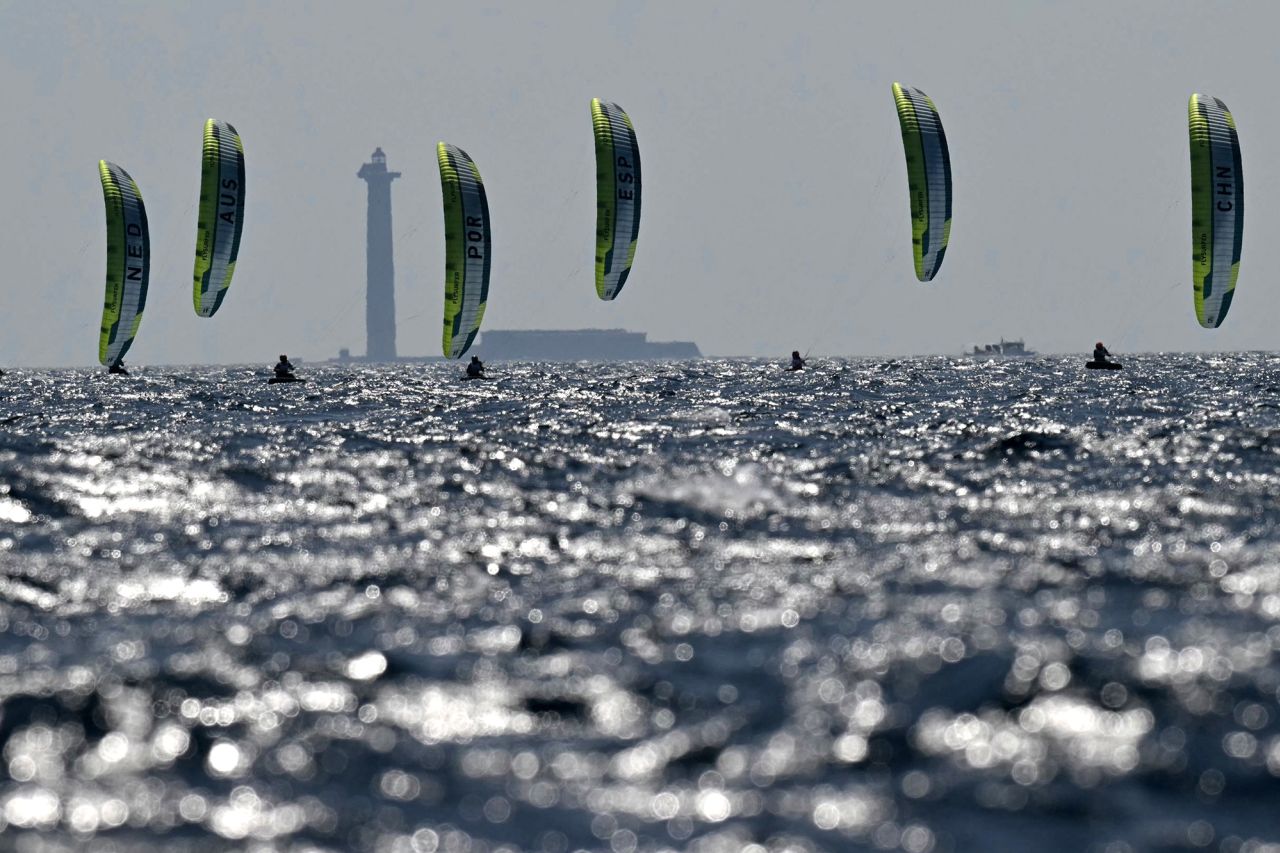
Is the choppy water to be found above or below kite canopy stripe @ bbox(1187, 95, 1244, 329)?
below

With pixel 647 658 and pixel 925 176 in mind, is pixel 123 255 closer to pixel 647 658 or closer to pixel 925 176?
pixel 925 176

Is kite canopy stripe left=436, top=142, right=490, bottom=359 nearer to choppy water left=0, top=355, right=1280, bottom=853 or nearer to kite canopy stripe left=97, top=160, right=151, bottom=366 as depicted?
kite canopy stripe left=97, top=160, right=151, bottom=366

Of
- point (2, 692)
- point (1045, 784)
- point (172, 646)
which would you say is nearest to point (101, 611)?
point (172, 646)

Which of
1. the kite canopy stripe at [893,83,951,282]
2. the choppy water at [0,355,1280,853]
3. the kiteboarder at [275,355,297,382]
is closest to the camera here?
the choppy water at [0,355,1280,853]

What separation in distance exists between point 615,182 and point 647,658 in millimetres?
38905

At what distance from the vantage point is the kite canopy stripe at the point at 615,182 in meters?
48.1

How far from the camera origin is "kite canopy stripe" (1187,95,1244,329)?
44.7m

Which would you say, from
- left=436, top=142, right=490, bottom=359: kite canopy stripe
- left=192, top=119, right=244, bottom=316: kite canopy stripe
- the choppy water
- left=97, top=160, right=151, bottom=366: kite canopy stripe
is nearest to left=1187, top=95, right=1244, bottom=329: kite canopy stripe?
left=436, top=142, right=490, bottom=359: kite canopy stripe

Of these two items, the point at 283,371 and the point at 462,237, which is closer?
the point at 462,237

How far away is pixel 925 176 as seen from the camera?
164 ft

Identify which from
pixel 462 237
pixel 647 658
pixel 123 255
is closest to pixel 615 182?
pixel 462 237

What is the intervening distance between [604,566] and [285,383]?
53.0 meters

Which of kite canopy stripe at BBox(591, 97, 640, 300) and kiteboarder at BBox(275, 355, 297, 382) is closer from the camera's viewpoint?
kite canopy stripe at BBox(591, 97, 640, 300)

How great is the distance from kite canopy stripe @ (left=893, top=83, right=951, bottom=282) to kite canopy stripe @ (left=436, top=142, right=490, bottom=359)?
13699 mm
